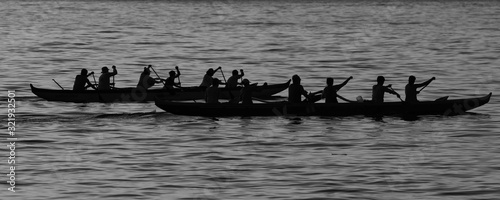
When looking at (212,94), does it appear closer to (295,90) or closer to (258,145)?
(295,90)

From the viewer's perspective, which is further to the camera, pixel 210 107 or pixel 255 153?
pixel 210 107

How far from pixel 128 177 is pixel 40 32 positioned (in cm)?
8728

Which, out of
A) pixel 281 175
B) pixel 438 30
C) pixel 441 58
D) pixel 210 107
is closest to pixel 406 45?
pixel 441 58

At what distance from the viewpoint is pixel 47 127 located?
121 feet

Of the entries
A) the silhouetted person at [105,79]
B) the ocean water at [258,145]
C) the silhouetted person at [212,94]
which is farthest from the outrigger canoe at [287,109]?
the silhouetted person at [105,79]

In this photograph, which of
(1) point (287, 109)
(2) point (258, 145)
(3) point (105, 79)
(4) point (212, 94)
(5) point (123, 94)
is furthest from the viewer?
(3) point (105, 79)

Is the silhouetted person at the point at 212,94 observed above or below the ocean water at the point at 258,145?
above

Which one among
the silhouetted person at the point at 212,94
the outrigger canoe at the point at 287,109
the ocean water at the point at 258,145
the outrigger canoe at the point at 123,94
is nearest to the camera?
the ocean water at the point at 258,145

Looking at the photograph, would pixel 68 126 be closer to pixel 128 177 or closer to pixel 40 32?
pixel 128 177

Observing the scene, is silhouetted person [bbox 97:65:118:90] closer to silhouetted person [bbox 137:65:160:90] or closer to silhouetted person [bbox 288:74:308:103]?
silhouetted person [bbox 137:65:160:90]

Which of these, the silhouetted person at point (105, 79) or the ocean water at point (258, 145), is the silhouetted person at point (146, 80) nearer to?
the ocean water at point (258, 145)

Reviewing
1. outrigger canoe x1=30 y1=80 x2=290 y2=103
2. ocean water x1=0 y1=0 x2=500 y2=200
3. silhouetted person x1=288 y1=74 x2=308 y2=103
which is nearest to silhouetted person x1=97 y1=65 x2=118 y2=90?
outrigger canoe x1=30 y1=80 x2=290 y2=103

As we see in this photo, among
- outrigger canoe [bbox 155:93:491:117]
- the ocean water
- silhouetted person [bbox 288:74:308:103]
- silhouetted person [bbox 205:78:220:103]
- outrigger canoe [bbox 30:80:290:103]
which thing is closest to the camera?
the ocean water

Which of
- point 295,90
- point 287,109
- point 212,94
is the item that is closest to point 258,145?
point 287,109
